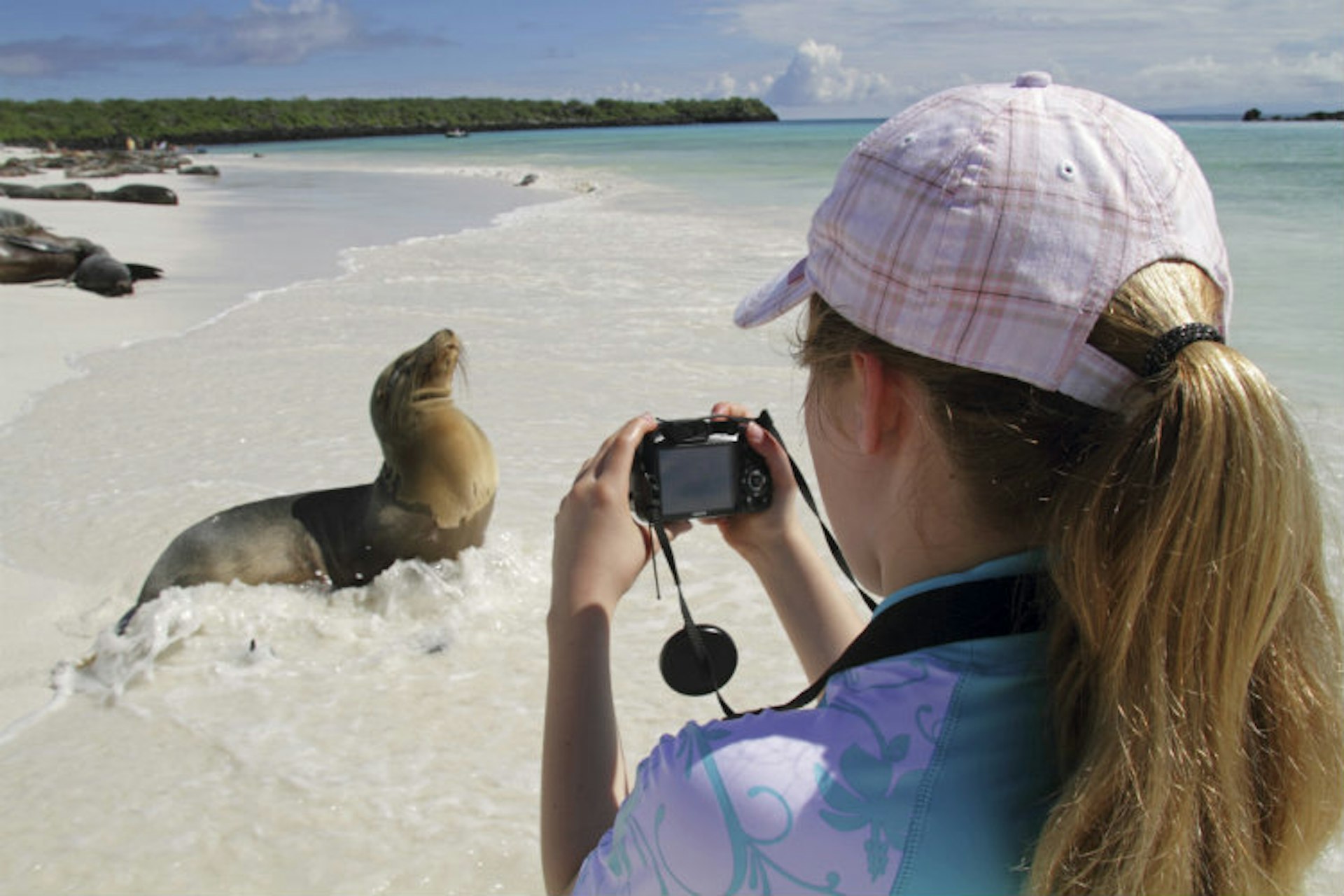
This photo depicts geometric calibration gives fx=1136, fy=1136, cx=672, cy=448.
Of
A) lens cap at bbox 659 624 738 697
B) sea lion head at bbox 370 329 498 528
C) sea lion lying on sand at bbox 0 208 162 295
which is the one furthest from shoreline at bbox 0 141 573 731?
lens cap at bbox 659 624 738 697

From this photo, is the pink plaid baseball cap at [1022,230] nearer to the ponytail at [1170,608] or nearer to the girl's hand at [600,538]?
the ponytail at [1170,608]

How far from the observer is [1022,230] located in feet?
3.06

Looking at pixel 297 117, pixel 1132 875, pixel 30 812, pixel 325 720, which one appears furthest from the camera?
pixel 297 117

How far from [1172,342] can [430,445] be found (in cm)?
309

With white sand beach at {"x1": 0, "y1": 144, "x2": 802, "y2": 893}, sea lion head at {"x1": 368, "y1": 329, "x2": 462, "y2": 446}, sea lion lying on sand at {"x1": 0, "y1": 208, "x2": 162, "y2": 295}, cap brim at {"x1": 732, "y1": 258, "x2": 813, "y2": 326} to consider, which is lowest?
white sand beach at {"x1": 0, "y1": 144, "x2": 802, "y2": 893}

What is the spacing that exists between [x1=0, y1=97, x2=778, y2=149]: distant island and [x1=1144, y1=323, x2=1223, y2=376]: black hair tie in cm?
5964

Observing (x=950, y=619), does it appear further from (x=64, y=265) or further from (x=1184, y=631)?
(x=64, y=265)

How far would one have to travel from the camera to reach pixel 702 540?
4051mm

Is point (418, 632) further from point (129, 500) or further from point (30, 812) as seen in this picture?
point (129, 500)

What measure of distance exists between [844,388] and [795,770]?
14.6 inches

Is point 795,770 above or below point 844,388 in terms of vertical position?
below

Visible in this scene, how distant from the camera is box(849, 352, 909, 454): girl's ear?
1.03 m

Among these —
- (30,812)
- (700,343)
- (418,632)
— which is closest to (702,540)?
(418,632)

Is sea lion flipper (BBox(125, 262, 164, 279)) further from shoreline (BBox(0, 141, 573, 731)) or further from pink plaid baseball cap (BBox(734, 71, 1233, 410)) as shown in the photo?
pink plaid baseball cap (BBox(734, 71, 1233, 410))
